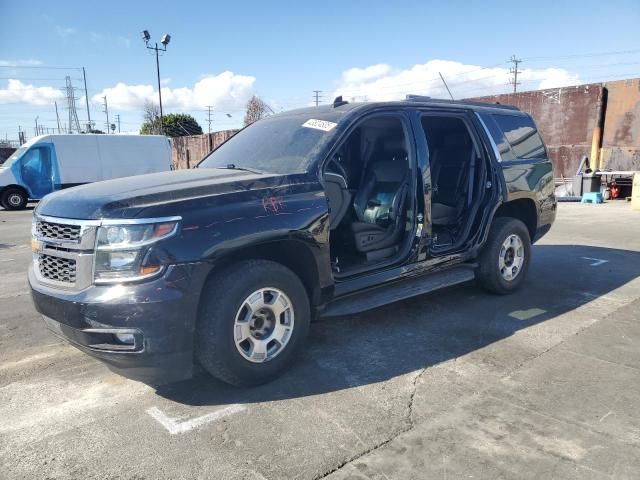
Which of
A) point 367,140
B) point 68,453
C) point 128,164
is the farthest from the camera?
point 128,164

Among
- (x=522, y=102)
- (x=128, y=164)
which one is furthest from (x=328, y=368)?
(x=522, y=102)

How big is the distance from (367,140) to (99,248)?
10.3 feet

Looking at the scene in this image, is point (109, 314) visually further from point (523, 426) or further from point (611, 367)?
point (611, 367)

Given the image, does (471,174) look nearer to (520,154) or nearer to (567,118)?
(520,154)

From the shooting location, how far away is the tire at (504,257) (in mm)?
5121

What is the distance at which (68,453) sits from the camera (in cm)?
263

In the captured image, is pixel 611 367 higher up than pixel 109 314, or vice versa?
pixel 109 314

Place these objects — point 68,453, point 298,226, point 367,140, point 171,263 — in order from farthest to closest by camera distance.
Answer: point 367,140, point 298,226, point 171,263, point 68,453

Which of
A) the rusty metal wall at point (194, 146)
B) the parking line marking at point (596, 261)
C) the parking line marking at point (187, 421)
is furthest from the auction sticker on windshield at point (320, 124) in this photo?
the rusty metal wall at point (194, 146)

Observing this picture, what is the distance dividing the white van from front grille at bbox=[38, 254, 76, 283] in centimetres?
1567

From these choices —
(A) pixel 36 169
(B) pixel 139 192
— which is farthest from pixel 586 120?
(A) pixel 36 169

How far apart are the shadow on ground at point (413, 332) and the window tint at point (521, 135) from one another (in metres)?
1.57

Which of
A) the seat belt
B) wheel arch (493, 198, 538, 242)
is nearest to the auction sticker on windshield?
the seat belt

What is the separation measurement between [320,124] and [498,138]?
2.26 meters
